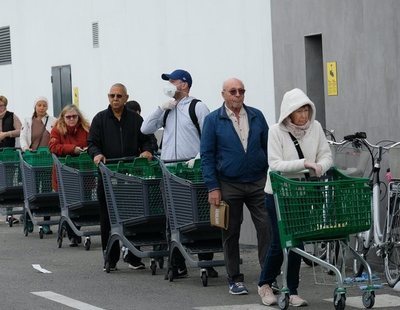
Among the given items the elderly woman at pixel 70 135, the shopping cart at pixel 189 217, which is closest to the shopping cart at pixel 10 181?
the elderly woman at pixel 70 135

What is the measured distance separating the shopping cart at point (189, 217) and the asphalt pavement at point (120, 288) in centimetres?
32

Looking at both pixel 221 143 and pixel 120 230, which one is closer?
pixel 221 143

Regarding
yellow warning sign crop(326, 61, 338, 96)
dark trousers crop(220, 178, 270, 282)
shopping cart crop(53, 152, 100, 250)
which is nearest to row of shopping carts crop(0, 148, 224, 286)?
shopping cart crop(53, 152, 100, 250)

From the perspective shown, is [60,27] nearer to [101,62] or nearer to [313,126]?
[101,62]

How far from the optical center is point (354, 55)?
15180 mm

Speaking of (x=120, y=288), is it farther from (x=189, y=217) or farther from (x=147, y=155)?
(x=147, y=155)

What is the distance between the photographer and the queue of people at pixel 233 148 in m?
11.4

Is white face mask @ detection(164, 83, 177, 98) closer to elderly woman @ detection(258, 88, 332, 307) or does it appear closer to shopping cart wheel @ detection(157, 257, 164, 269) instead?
shopping cart wheel @ detection(157, 257, 164, 269)

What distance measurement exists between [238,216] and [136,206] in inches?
80.1

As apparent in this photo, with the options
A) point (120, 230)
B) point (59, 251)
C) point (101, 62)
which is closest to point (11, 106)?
point (101, 62)

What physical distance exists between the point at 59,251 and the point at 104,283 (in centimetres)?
345

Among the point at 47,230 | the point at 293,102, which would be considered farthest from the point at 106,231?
the point at 47,230

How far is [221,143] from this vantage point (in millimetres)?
12352

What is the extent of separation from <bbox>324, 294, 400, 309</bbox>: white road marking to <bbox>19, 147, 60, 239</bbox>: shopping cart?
7166mm
